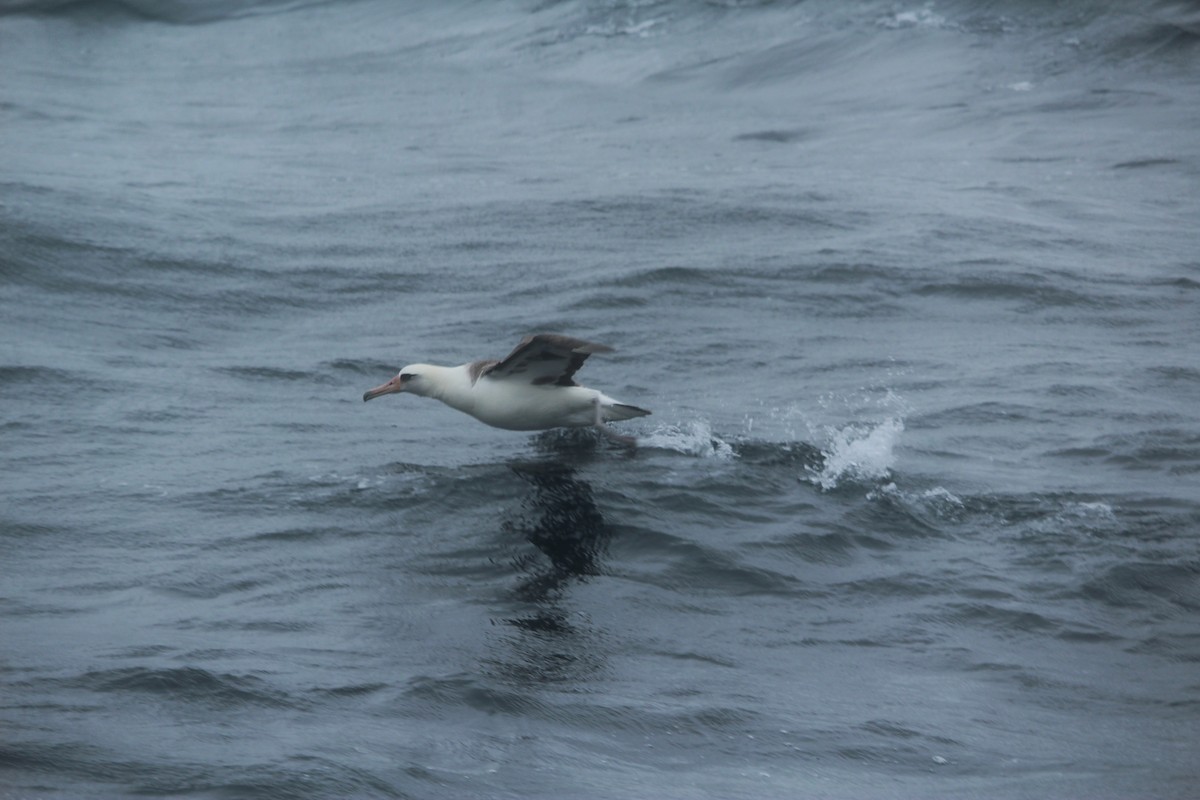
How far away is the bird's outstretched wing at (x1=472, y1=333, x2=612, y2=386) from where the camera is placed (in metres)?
10.4

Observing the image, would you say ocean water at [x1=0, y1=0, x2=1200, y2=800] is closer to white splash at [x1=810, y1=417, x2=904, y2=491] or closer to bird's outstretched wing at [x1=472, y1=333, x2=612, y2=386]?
white splash at [x1=810, y1=417, x2=904, y2=491]

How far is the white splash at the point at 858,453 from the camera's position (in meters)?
11.0

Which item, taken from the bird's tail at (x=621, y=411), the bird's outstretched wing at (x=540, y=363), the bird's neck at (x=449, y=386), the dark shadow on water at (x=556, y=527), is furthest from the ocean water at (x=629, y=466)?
the bird's outstretched wing at (x=540, y=363)

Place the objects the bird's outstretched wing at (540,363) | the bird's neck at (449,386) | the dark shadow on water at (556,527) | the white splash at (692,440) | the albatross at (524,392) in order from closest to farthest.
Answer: the dark shadow on water at (556,527), the bird's outstretched wing at (540,363), the albatross at (524,392), the bird's neck at (449,386), the white splash at (692,440)

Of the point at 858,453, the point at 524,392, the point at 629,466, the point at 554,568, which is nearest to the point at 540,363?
the point at 524,392

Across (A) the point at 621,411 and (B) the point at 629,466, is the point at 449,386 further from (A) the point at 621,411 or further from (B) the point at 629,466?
(B) the point at 629,466

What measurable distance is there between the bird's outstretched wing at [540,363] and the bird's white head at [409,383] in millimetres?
428

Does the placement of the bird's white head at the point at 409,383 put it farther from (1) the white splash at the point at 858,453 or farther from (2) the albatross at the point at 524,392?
(1) the white splash at the point at 858,453

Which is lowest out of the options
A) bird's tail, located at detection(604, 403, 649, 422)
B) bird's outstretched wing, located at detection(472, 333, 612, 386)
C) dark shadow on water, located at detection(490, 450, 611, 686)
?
dark shadow on water, located at detection(490, 450, 611, 686)

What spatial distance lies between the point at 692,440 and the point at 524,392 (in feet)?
4.68

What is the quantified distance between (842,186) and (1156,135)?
17.9 feet

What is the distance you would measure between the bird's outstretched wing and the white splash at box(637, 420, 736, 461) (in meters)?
0.92

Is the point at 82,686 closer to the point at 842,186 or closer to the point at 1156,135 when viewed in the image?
the point at 842,186

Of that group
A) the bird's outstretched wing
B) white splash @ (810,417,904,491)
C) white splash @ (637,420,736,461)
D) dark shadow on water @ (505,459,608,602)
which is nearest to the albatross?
the bird's outstretched wing
